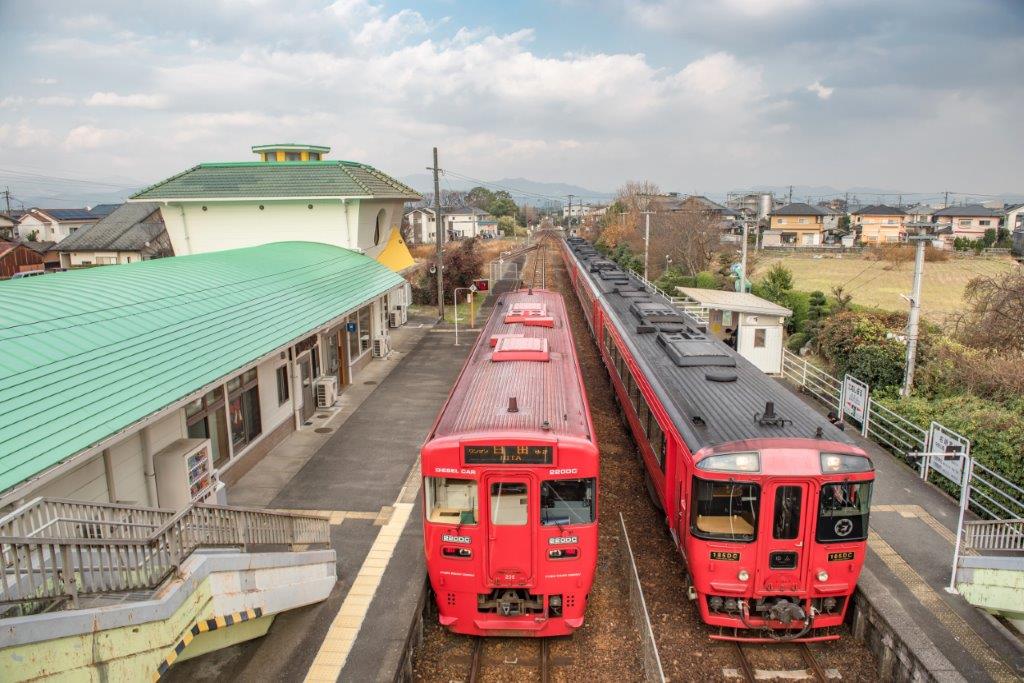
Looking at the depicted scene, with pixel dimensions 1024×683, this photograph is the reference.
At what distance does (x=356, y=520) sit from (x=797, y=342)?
17866mm

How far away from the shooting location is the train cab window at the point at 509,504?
23.7 feet

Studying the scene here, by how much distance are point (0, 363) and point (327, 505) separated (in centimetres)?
559

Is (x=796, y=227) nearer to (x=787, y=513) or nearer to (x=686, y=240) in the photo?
(x=686, y=240)

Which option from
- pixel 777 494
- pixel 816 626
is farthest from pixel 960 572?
pixel 777 494

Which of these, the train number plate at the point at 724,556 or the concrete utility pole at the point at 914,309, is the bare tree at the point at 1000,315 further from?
the train number plate at the point at 724,556

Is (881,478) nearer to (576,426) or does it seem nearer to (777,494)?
(777,494)

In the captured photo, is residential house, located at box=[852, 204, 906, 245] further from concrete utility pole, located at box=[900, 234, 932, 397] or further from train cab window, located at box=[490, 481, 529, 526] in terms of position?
train cab window, located at box=[490, 481, 529, 526]

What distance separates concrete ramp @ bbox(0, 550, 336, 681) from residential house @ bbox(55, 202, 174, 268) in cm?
3193

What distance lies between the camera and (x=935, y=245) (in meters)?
48.5

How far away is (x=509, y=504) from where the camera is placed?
7227mm

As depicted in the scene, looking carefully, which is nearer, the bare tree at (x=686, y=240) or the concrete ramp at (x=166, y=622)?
the concrete ramp at (x=166, y=622)

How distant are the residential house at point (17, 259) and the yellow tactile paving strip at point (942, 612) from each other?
1646 inches

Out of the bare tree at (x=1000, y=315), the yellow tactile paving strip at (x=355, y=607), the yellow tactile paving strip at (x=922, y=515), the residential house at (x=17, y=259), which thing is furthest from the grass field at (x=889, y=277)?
the residential house at (x=17, y=259)

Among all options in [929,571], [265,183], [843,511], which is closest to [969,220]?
[265,183]
